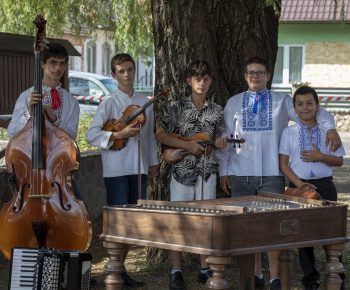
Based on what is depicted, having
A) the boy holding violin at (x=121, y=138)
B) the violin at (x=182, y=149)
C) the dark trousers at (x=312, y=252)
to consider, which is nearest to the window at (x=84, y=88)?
the boy holding violin at (x=121, y=138)

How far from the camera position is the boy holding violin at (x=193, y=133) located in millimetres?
→ 5496

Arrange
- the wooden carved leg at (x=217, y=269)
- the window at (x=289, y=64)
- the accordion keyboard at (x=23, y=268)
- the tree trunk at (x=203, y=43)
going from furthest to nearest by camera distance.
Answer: the window at (x=289, y=64)
the tree trunk at (x=203, y=43)
the accordion keyboard at (x=23, y=268)
the wooden carved leg at (x=217, y=269)

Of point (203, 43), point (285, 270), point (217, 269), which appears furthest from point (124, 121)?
point (217, 269)

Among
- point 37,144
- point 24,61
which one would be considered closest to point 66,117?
point 37,144

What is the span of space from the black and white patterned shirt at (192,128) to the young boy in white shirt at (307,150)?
525 mm

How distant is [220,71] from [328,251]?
245 centimetres

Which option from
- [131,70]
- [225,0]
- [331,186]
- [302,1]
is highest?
[302,1]

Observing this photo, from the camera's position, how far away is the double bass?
4.93m

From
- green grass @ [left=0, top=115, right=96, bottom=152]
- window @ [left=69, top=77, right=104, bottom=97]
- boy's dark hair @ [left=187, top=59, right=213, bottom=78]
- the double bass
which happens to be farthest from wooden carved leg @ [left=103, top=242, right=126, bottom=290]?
window @ [left=69, top=77, right=104, bottom=97]

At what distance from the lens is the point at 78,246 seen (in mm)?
4938

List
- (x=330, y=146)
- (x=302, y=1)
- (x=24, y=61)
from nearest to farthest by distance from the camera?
1. (x=330, y=146)
2. (x=24, y=61)
3. (x=302, y=1)

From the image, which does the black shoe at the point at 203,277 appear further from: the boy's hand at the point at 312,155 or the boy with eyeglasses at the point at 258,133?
the boy's hand at the point at 312,155

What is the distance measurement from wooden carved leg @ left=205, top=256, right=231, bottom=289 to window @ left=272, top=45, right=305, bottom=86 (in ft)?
74.8

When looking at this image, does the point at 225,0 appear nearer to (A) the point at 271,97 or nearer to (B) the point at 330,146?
(A) the point at 271,97
